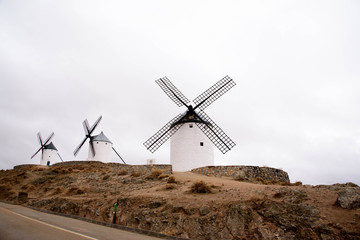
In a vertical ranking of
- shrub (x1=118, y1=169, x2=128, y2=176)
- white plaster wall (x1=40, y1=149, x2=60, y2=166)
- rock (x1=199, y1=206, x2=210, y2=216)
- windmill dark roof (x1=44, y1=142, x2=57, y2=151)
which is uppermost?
windmill dark roof (x1=44, y1=142, x2=57, y2=151)

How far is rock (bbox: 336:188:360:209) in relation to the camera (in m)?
8.77

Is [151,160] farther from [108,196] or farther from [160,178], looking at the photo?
[108,196]

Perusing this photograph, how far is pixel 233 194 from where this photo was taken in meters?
12.1

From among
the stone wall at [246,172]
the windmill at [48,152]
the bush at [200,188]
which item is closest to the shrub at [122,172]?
the stone wall at [246,172]

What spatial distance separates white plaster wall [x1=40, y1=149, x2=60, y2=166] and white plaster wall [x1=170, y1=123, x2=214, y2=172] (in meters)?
40.0

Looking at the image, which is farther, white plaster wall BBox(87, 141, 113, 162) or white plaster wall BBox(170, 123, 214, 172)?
white plaster wall BBox(87, 141, 113, 162)

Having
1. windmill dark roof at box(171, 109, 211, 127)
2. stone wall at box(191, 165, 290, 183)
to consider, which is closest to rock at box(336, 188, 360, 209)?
stone wall at box(191, 165, 290, 183)

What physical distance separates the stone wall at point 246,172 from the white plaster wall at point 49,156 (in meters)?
44.5

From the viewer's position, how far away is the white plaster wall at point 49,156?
53906 millimetres

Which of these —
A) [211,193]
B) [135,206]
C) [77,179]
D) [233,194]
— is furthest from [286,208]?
[77,179]

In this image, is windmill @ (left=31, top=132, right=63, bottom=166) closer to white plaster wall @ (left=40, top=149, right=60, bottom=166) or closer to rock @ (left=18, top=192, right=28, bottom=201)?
white plaster wall @ (left=40, top=149, right=60, bottom=166)

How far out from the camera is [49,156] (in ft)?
179

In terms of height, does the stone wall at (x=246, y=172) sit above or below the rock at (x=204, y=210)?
above

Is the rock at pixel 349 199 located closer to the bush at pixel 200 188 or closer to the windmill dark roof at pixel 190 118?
the bush at pixel 200 188
